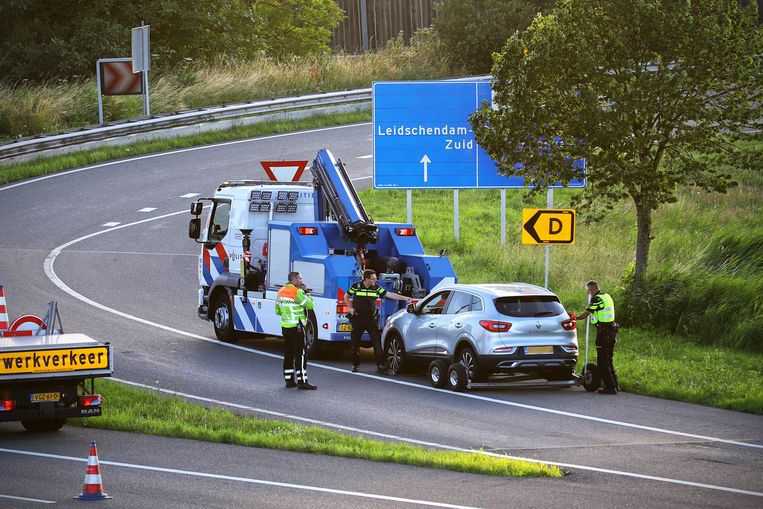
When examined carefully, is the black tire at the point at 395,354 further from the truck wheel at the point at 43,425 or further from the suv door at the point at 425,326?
the truck wheel at the point at 43,425

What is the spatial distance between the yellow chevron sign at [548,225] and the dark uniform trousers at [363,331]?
124 inches

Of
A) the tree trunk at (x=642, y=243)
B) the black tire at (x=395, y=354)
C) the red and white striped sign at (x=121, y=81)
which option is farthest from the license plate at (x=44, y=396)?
the red and white striped sign at (x=121, y=81)

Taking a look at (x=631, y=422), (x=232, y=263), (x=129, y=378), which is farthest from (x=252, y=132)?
(x=631, y=422)

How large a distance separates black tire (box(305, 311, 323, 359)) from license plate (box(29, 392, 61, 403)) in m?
6.92

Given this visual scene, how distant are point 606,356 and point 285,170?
10.3 meters

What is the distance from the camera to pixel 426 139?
29594 mm

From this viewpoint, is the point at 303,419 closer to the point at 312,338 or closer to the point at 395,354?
the point at 395,354

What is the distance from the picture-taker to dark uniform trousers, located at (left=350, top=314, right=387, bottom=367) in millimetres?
20781

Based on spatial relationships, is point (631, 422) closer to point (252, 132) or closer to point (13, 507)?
point (13, 507)

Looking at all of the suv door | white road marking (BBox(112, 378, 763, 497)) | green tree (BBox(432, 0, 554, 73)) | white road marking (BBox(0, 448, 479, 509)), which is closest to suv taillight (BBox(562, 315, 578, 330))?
the suv door

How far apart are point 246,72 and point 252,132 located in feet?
20.3

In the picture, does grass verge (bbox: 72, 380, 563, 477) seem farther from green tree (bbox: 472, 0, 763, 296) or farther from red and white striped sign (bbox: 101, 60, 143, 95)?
red and white striped sign (bbox: 101, 60, 143, 95)

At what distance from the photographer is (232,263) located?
23891 millimetres

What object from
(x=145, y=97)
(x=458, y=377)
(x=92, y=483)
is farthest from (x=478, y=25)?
(x=92, y=483)
